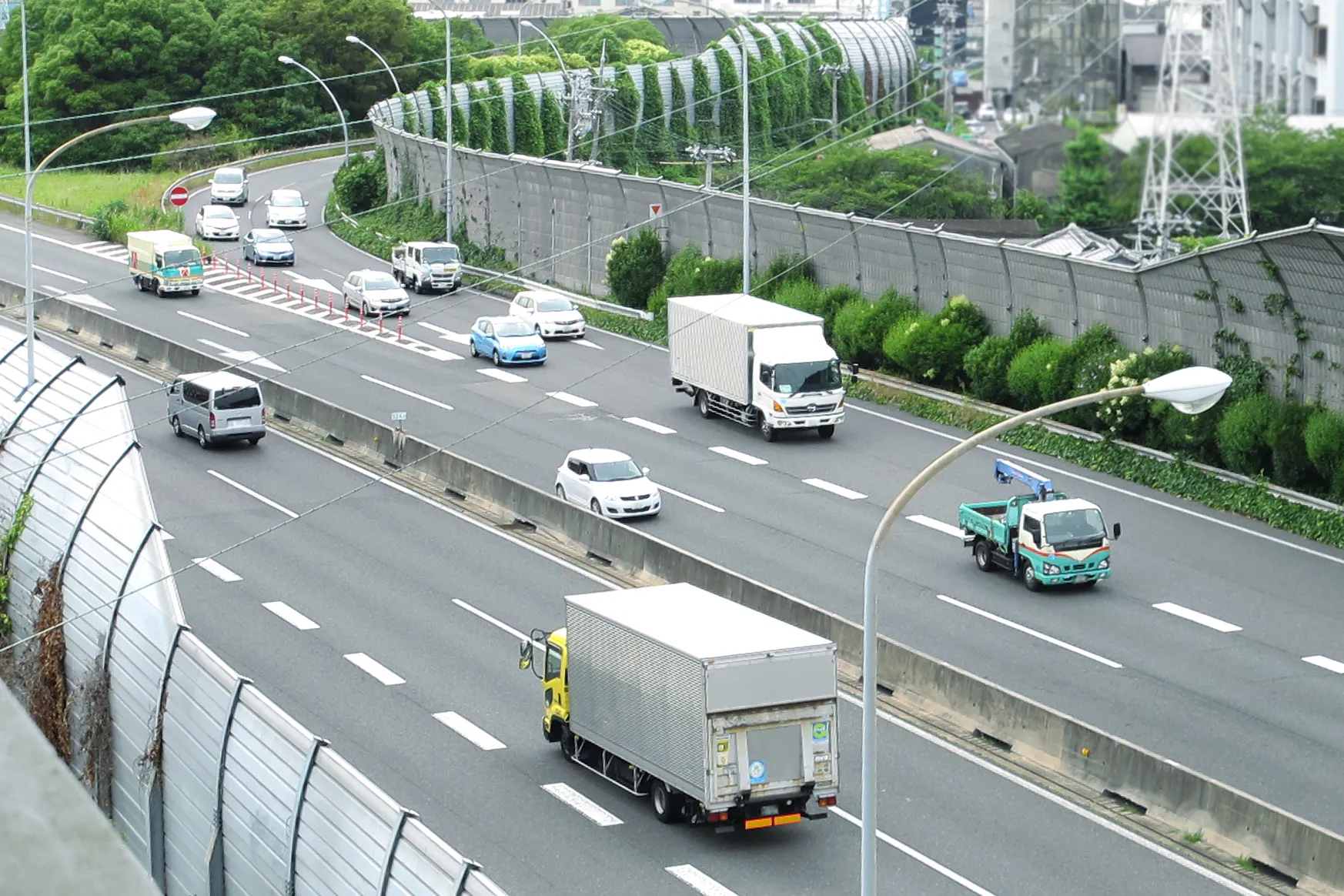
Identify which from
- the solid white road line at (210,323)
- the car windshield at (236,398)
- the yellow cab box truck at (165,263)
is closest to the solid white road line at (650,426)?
the car windshield at (236,398)

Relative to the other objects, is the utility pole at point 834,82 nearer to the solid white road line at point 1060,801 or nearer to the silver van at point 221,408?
the silver van at point 221,408

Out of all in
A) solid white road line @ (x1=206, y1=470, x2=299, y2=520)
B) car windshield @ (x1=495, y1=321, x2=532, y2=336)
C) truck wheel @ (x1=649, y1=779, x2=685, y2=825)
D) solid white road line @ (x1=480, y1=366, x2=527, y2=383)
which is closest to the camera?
truck wheel @ (x1=649, y1=779, x2=685, y2=825)

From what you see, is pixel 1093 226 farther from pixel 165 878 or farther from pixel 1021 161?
pixel 165 878

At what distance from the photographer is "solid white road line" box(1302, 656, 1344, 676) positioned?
1169 inches

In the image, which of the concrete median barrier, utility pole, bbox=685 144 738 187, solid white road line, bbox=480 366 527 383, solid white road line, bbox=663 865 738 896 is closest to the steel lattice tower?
the concrete median barrier

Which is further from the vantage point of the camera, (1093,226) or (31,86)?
(31,86)

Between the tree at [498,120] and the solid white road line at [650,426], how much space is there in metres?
55.8

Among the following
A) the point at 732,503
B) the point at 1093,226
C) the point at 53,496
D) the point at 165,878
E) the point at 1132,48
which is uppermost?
the point at 1132,48

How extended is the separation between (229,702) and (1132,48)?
32.9 ft

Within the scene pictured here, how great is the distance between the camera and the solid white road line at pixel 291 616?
105 feet

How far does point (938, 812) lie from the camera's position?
78.2 feet

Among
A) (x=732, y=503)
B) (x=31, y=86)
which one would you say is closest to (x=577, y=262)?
(x=732, y=503)

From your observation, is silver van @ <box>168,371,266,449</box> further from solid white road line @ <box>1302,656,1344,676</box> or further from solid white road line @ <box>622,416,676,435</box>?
solid white road line @ <box>1302,656,1344,676</box>

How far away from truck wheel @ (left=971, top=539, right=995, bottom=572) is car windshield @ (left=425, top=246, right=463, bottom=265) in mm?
35359
